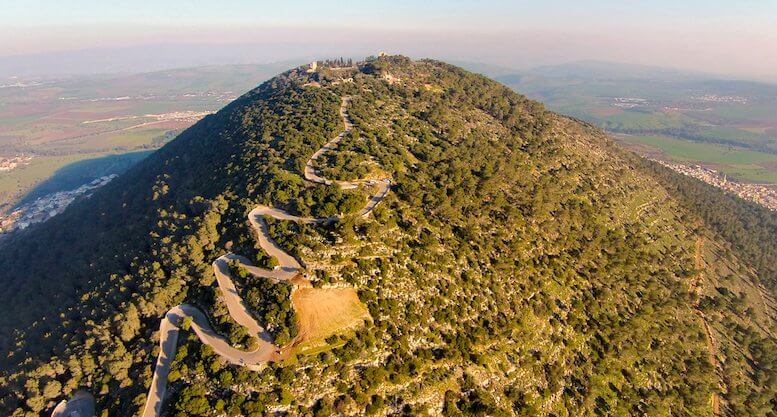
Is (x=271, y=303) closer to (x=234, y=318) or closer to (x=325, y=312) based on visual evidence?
(x=234, y=318)

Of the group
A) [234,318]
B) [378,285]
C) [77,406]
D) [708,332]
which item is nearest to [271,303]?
[234,318]

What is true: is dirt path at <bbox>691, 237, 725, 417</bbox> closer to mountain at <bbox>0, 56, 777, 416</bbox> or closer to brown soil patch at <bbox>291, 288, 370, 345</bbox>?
mountain at <bbox>0, 56, 777, 416</bbox>

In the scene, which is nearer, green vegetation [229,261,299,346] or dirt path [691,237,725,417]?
green vegetation [229,261,299,346]

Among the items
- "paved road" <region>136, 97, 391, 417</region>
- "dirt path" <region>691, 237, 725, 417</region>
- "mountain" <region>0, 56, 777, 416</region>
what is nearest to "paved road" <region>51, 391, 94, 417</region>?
"mountain" <region>0, 56, 777, 416</region>

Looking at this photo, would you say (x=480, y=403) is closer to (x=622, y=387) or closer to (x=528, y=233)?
(x=622, y=387)

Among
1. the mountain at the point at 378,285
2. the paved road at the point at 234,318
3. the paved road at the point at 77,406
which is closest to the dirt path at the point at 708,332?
the mountain at the point at 378,285

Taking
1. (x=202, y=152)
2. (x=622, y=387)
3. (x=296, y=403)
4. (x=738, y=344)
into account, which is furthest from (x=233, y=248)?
(x=738, y=344)
